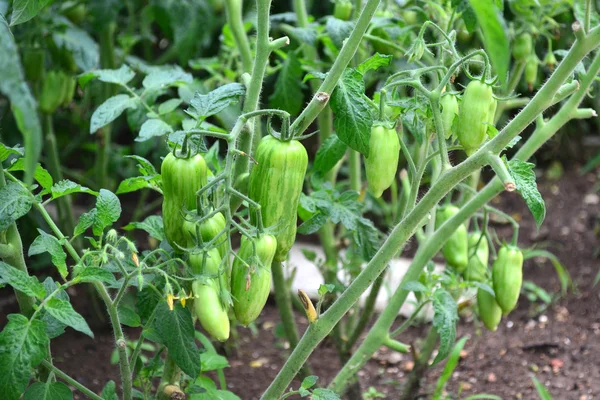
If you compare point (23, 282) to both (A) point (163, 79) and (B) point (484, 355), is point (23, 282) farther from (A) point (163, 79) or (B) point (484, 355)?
(B) point (484, 355)

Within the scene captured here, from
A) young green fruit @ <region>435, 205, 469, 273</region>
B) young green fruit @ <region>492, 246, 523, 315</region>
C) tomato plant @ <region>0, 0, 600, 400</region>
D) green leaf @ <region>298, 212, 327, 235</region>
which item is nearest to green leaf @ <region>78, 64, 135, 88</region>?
tomato plant @ <region>0, 0, 600, 400</region>

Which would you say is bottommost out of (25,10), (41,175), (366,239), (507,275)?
(507,275)

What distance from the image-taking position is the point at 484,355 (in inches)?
77.0

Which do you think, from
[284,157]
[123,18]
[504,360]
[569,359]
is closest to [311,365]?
[504,360]

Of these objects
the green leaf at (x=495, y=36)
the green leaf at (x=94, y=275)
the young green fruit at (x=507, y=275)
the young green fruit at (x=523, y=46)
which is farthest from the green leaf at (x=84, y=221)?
the young green fruit at (x=523, y=46)

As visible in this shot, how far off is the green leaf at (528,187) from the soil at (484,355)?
0.87 metres

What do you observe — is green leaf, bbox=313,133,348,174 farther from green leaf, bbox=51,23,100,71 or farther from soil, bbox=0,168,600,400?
green leaf, bbox=51,23,100,71

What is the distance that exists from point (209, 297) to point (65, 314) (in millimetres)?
176

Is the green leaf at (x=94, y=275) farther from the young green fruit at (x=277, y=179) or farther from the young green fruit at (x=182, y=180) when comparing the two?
the young green fruit at (x=277, y=179)

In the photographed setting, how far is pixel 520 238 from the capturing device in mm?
2625

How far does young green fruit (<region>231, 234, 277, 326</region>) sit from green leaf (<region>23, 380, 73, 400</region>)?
26 centimetres

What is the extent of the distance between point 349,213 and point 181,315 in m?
0.37

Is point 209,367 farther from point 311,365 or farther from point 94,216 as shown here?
point 311,365

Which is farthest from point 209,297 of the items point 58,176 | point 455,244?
point 58,176
